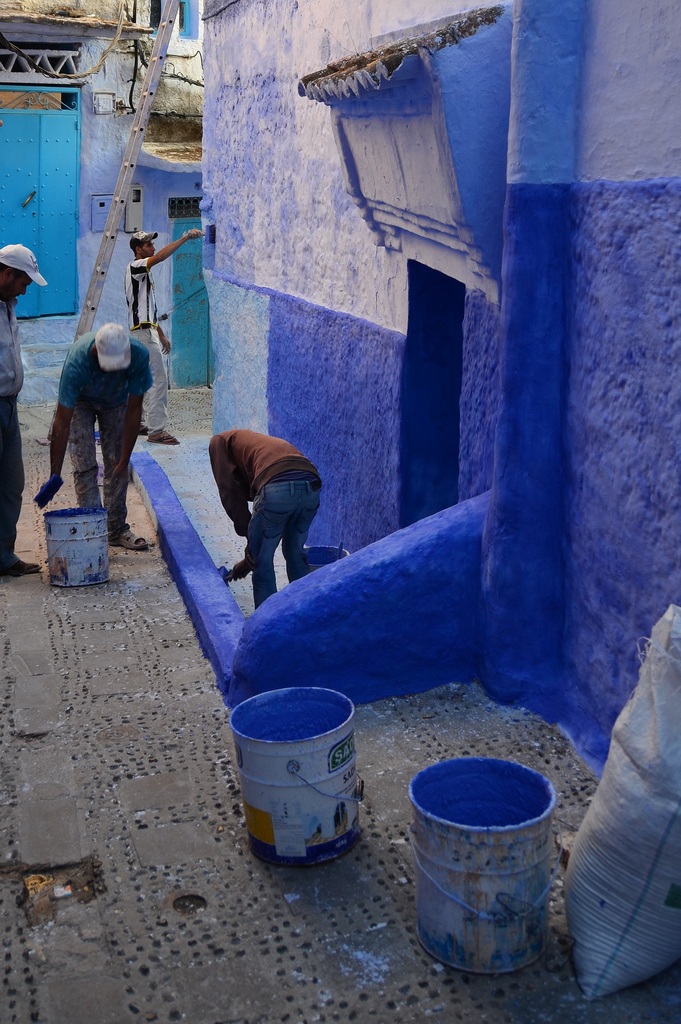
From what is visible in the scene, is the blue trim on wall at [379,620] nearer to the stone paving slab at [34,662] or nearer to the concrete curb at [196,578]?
the concrete curb at [196,578]

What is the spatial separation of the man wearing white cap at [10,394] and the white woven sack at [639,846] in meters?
4.54

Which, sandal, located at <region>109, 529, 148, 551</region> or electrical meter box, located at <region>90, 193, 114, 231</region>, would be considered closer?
sandal, located at <region>109, 529, 148, 551</region>

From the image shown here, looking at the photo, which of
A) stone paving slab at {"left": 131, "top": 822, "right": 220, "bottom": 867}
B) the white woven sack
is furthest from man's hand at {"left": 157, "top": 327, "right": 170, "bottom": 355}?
the white woven sack

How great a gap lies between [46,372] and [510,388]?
9.23 meters

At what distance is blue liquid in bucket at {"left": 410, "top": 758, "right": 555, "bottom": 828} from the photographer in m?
3.28

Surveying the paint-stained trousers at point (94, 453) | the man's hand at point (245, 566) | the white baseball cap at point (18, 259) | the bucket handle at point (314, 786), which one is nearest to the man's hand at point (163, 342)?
the paint-stained trousers at point (94, 453)

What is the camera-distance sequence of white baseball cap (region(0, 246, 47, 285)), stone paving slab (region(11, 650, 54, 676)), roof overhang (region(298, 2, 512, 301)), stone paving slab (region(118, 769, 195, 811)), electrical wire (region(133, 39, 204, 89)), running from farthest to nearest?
electrical wire (region(133, 39, 204, 89)) → white baseball cap (region(0, 246, 47, 285)) → stone paving slab (region(11, 650, 54, 676)) → roof overhang (region(298, 2, 512, 301)) → stone paving slab (region(118, 769, 195, 811))

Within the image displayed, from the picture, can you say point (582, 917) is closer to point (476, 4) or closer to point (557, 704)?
point (557, 704)

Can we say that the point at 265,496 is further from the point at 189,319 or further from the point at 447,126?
the point at 189,319

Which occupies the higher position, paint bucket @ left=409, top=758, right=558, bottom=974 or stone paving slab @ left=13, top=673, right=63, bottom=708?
paint bucket @ left=409, top=758, right=558, bottom=974

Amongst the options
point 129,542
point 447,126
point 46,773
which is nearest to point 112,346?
point 129,542

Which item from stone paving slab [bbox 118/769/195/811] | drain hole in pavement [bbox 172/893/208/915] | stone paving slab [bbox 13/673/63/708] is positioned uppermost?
stone paving slab [bbox 13/673/63/708]

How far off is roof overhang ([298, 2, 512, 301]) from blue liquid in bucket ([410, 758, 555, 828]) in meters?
2.13

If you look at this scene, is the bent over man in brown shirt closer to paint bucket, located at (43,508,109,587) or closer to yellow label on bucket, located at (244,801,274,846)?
paint bucket, located at (43,508,109,587)
